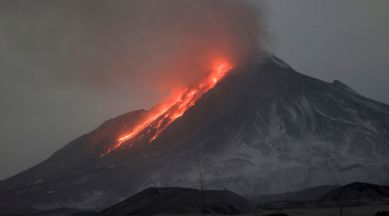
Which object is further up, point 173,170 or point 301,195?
point 173,170

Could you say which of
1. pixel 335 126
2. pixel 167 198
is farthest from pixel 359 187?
pixel 335 126

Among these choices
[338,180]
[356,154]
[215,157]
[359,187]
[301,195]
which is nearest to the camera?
[359,187]

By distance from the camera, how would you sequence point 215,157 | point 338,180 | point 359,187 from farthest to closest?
point 215,157, point 338,180, point 359,187

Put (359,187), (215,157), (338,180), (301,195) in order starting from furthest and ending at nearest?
1. (215,157)
2. (338,180)
3. (301,195)
4. (359,187)

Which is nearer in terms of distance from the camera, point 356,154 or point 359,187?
point 359,187

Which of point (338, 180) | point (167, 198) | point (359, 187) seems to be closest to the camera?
point (167, 198)

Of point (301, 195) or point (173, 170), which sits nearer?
point (301, 195)

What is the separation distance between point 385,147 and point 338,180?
28.4 metres

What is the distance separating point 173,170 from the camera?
190000 millimetres

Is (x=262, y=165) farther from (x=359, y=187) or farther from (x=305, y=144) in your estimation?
(x=359, y=187)

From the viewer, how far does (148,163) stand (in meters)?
199

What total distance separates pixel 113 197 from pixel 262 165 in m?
45.1

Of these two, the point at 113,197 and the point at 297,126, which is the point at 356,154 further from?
the point at 113,197

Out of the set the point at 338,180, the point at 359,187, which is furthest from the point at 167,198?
the point at 338,180
